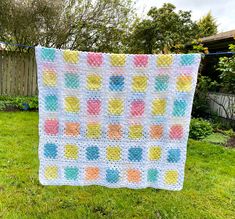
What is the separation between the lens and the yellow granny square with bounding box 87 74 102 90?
2092 mm

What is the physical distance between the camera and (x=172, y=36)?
10.4m

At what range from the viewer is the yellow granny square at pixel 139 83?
2098 mm

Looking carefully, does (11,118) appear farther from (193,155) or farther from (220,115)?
(220,115)

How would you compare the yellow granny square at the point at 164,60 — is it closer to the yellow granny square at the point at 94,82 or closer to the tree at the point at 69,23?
the yellow granny square at the point at 94,82

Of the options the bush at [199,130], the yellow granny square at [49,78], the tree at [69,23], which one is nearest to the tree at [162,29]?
the tree at [69,23]

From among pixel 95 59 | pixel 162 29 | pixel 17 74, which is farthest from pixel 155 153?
pixel 162 29

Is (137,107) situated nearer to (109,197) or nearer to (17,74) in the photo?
(109,197)

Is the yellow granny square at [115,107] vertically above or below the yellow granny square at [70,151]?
above

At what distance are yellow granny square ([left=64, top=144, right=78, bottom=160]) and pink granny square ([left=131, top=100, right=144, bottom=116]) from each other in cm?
47

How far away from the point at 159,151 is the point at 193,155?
2.33 metres

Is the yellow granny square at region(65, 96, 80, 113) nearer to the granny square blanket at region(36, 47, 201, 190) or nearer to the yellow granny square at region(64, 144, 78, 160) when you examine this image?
the granny square blanket at region(36, 47, 201, 190)

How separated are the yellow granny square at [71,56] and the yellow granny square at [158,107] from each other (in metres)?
0.59

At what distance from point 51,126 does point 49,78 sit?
323 millimetres

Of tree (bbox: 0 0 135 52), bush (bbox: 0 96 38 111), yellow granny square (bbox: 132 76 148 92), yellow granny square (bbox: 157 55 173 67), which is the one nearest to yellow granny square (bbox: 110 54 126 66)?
yellow granny square (bbox: 132 76 148 92)
